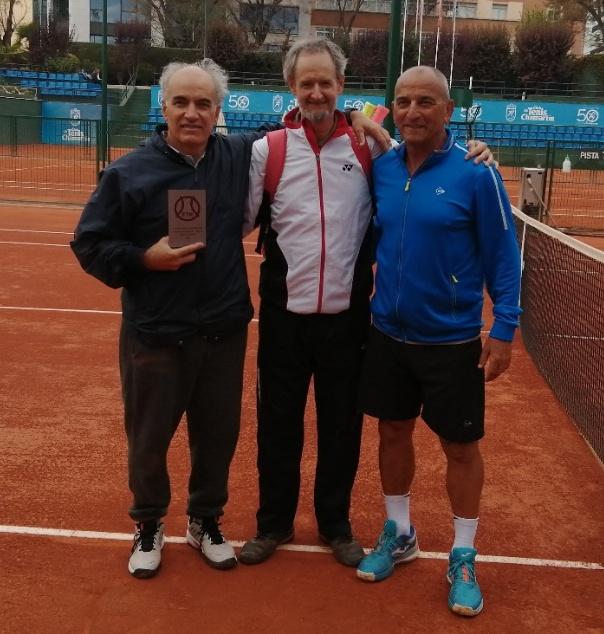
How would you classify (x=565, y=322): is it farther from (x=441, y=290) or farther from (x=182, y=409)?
(x=182, y=409)

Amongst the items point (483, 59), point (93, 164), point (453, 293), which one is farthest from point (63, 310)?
point (483, 59)

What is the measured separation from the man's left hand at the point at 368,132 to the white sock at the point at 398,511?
1.66 meters

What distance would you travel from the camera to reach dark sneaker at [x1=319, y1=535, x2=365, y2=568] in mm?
3990

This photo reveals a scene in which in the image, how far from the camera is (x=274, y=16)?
6241 cm

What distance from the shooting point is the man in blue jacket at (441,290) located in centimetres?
345

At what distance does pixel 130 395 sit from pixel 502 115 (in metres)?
37.5

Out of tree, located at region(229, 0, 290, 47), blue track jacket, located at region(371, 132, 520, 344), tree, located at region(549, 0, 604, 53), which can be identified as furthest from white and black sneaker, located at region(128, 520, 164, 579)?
tree, located at region(549, 0, 604, 53)

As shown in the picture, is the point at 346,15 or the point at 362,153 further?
the point at 346,15

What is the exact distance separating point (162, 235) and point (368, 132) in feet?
3.45

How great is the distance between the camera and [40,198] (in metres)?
21.0

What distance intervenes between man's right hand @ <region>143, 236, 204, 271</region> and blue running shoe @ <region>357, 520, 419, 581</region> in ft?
5.38

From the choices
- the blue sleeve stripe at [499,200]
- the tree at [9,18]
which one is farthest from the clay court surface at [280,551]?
the tree at [9,18]

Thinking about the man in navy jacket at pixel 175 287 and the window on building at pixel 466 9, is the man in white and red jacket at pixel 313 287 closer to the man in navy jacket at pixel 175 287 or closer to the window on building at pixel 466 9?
the man in navy jacket at pixel 175 287

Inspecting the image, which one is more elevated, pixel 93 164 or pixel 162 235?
pixel 162 235
